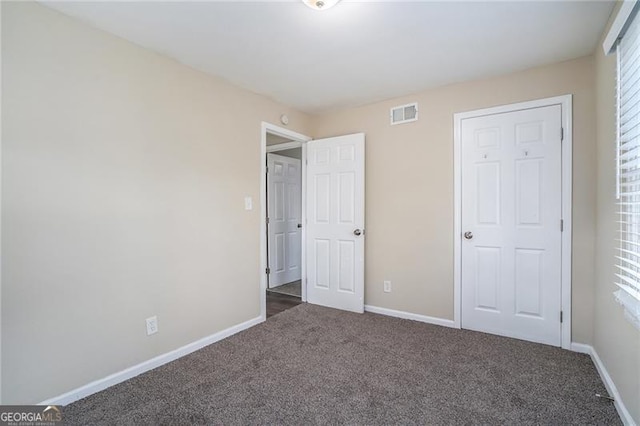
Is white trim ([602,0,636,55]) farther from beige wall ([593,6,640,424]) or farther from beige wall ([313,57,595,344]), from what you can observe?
beige wall ([313,57,595,344])

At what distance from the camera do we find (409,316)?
3227 millimetres

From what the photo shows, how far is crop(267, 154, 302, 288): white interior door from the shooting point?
459 cm

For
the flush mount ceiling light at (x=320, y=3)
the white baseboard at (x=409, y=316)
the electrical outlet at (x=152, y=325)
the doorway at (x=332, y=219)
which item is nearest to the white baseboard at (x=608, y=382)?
the white baseboard at (x=409, y=316)

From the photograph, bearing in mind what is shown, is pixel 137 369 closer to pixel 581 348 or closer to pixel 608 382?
pixel 608 382

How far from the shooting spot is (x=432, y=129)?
3074 mm

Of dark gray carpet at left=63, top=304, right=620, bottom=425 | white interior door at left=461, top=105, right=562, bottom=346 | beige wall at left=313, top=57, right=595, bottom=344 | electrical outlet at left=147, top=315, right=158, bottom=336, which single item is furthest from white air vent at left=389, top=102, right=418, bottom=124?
electrical outlet at left=147, top=315, right=158, bottom=336

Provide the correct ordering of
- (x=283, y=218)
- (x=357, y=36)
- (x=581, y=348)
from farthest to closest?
(x=283, y=218) < (x=581, y=348) < (x=357, y=36)

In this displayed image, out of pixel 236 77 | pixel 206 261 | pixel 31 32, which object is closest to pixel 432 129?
pixel 236 77

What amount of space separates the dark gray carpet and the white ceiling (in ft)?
7.77

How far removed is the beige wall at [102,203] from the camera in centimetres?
167

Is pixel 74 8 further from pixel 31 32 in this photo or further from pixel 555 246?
pixel 555 246

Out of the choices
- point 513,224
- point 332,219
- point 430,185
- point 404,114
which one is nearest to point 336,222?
point 332,219

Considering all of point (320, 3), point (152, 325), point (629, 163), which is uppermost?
point (320, 3)

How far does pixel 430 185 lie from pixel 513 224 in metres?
0.81
